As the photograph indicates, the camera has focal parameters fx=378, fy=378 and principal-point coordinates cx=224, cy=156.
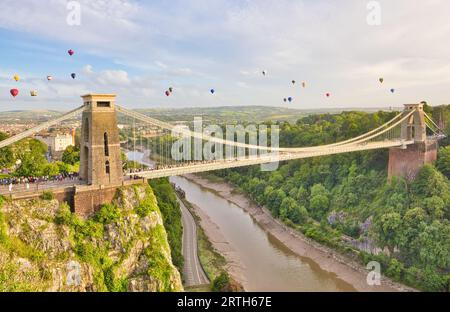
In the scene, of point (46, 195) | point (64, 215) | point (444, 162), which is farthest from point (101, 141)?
point (444, 162)

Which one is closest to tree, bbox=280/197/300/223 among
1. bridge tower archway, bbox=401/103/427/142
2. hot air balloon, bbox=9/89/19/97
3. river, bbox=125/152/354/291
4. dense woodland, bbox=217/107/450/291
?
dense woodland, bbox=217/107/450/291

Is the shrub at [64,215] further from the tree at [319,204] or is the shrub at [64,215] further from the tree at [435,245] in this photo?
the tree at [319,204]

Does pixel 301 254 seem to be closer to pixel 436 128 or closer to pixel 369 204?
pixel 369 204

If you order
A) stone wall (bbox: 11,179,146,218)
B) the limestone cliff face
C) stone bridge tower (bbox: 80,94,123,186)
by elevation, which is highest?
stone bridge tower (bbox: 80,94,123,186)

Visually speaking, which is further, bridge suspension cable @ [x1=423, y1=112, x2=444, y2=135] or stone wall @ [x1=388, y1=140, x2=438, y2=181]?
bridge suspension cable @ [x1=423, y1=112, x2=444, y2=135]

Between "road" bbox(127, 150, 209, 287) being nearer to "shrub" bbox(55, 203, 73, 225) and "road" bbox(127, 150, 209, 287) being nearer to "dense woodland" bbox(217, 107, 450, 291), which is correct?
"dense woodland" bbox(217, 107, 450, 291)

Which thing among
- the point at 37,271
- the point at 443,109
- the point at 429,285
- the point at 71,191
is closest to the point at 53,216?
the point at 71,191
